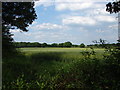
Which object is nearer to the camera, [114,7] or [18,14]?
[114,7]

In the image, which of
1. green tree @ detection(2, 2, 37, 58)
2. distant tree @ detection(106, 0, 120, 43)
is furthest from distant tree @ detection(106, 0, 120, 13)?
green tree @ detection(2, 2, 37, 58)

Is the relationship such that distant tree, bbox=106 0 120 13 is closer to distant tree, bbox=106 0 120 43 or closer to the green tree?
distant tree, bbox=106 0 120 43

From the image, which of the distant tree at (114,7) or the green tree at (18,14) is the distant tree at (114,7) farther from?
the green tree at (18,14)

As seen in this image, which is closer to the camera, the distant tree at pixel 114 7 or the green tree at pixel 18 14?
the distant tree at pixel 114 7

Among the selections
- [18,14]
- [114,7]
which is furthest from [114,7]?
[18,14]

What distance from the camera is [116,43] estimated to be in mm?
8461

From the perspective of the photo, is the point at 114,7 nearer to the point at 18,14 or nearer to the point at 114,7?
the point at 114,7

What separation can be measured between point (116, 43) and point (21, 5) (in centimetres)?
1377

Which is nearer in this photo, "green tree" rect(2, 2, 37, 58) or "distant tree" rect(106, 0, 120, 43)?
"distant tree" rect(106, 0, 120, 43)

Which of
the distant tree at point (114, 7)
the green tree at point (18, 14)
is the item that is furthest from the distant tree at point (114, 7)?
the green tree at point (18, 14)

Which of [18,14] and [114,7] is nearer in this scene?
[114,7]

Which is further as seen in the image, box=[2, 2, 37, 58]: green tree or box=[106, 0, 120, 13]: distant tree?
box=[2, 2, 37, 58]: green tree

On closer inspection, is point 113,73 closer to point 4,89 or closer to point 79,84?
point 79,84

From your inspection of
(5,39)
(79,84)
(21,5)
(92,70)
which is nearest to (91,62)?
(92,70)
